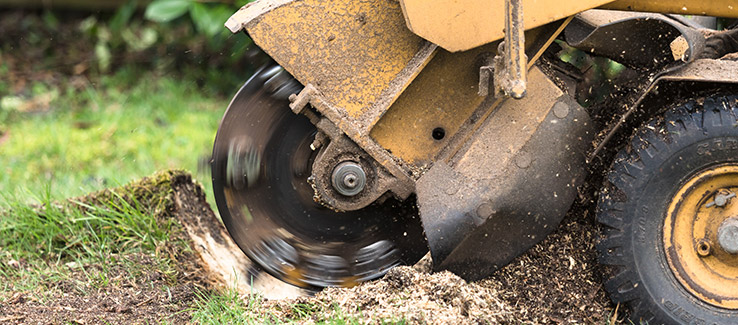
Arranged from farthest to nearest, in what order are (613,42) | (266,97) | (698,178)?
(266,97)
(613,42)
(698,178)

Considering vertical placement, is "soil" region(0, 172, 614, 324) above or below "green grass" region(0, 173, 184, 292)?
below

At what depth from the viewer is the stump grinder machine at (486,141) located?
112 inches

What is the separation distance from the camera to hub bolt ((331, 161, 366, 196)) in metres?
3.08

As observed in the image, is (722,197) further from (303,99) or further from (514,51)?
(303,99)

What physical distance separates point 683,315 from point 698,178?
0.45 m

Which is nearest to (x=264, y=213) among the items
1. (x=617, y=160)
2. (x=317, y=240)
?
(x=317, y=240)

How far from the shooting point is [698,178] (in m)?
2.83

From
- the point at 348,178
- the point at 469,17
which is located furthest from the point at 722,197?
the point at 348,178

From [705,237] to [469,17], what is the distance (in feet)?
3.53

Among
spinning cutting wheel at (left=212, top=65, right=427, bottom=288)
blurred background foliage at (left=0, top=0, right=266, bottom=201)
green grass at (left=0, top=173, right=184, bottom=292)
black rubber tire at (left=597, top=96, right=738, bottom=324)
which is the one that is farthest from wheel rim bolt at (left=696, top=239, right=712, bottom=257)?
blurred background foliage at (left=0, top=0, right=266, bottom=201)

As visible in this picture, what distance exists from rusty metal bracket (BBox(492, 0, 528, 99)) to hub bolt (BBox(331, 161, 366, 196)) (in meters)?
0.63

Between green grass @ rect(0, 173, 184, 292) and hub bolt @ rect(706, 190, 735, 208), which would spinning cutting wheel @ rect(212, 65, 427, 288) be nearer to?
green grass @ rect(0, 173, 184, 292)

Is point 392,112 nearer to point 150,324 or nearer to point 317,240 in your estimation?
point 317,240

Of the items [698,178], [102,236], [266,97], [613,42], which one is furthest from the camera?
[102,236]
